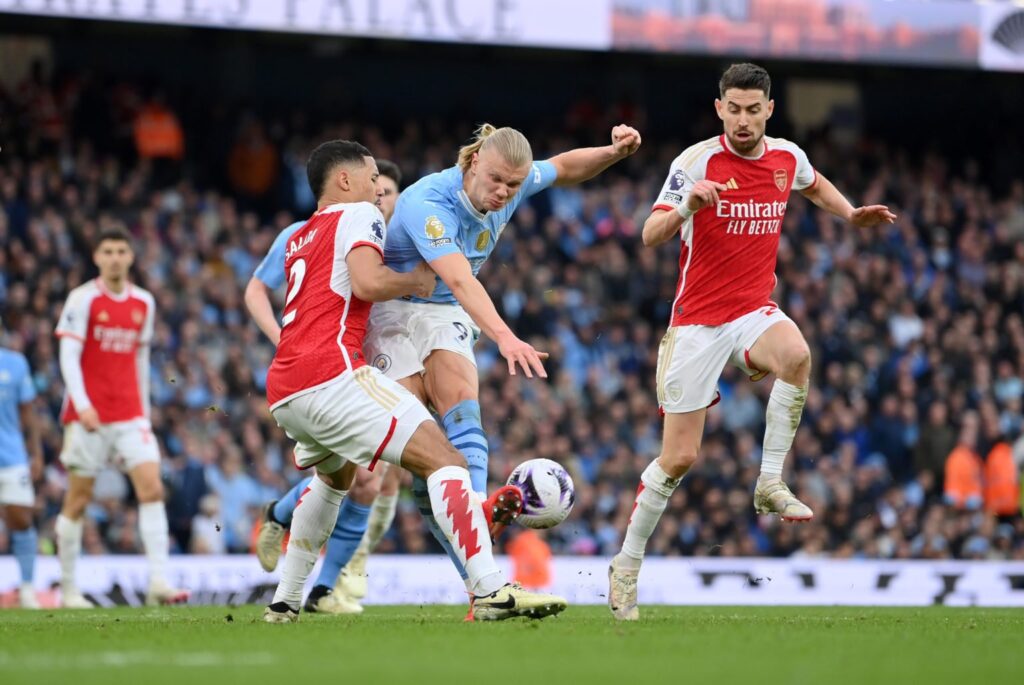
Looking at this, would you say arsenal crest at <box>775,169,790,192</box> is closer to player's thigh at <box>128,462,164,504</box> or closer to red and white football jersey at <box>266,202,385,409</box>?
red and white football jersey at <box>266,202,385,409</box>

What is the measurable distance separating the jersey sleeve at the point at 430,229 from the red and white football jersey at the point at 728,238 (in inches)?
59.3

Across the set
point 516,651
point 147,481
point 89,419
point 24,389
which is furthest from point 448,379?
point 24,389

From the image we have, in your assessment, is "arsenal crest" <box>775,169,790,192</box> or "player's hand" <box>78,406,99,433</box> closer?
"arsenal crest" <box>775,169,790,192</box>

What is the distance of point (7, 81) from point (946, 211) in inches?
523

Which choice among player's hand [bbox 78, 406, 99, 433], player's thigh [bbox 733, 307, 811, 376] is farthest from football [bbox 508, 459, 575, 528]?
player's hand [bbox 78, 406, 99, 433]

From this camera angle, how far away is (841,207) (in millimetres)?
8953

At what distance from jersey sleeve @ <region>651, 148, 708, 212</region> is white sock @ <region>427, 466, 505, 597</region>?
202cm

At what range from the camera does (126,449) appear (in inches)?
473

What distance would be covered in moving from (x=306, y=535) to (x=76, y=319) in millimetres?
4758

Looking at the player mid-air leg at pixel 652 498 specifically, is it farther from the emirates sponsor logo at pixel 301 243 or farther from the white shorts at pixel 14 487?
the white shorts at pixel 14 487

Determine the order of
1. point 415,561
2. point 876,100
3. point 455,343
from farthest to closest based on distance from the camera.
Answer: point 876,100 → point 415,561 → point 455,343

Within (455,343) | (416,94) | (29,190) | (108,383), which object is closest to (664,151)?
(416,94)

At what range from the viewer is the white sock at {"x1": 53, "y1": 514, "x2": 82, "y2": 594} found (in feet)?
39.2

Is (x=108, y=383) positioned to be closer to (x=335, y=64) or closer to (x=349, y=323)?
(x=349, y=323)
